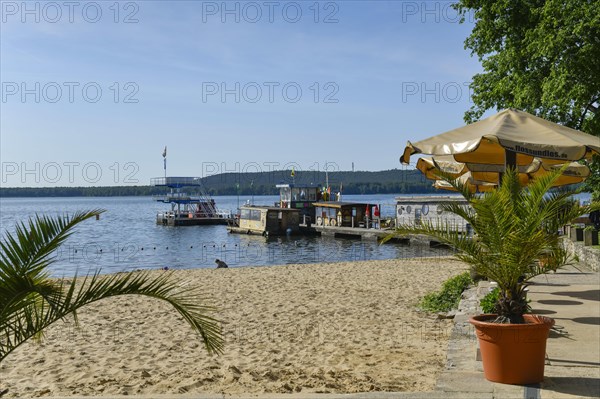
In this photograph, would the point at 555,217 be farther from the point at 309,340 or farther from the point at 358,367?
the point at 309,340

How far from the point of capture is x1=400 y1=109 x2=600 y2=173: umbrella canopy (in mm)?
7016

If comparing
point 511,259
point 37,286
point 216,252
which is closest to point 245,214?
point 216,252

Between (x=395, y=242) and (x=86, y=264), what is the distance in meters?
19.8

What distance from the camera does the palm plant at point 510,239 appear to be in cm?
523

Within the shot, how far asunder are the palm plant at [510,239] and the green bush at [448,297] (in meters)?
5.11

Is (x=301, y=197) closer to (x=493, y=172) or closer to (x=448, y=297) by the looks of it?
(x=448, y=297)

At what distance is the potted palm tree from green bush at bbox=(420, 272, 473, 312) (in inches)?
204

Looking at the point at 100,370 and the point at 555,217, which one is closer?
the point at 555,217

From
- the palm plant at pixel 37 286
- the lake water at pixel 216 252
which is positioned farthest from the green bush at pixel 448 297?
the lake water at pixel 216 252

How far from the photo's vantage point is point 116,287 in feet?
14.3

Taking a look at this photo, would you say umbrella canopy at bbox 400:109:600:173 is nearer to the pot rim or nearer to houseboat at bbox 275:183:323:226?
the pot rim

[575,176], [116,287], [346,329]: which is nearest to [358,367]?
[346,329]

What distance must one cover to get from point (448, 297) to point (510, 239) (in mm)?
6346

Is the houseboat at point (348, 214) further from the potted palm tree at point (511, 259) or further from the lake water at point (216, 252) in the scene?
the potted palm tree at point (511, 259)
